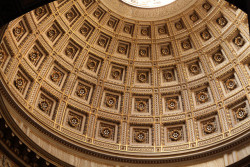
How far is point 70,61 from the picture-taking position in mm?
27125

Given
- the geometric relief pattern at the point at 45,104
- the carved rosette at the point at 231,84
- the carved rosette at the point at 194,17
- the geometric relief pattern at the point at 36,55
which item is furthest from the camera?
the carved rosette at the point at 194,17

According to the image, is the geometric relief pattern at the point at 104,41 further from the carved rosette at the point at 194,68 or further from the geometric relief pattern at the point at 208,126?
the geometric relief pattern at the point at 208,126

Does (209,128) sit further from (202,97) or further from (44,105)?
(44,105)

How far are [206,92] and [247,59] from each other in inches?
148

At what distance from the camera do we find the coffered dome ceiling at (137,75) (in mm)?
25219

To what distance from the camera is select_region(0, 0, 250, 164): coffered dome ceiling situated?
25219mm

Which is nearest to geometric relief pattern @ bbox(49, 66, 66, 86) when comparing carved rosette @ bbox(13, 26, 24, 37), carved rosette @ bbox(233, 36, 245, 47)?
carved rosette @ bbox(13, 26, 24, 37)

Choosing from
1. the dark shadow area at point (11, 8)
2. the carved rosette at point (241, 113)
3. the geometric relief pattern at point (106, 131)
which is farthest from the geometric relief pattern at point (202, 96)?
the dark shadow area at point (11, 8)

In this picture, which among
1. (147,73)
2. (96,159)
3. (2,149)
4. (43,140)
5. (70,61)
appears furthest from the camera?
(147,73)

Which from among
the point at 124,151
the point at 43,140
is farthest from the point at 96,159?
the point at 43,140

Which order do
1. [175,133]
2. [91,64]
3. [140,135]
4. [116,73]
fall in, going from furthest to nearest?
[116,73] → [91,64] → [140,135] → [175,133]

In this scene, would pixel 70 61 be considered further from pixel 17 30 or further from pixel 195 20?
pixel 195 20

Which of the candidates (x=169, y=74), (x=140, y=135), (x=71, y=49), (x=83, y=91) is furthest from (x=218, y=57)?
(x=71, y=49)

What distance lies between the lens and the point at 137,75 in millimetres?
29094
